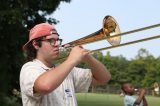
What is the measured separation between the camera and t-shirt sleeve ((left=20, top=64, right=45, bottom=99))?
119 inches

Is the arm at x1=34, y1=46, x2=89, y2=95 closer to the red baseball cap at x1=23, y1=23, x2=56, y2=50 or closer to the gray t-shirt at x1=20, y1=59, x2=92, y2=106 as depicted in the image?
the gray t-shirt at x1=20, y1=59, x2=92, y2=106

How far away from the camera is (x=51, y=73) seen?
2898mm

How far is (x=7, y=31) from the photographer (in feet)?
50.3

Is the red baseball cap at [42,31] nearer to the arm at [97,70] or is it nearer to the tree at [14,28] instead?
the arm at [97,70]

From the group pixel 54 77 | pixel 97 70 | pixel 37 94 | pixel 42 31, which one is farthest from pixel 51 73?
pixel 97 70

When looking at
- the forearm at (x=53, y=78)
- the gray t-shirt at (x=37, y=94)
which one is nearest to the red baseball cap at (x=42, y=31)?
the gray t-shirt at (x=37, y=94)

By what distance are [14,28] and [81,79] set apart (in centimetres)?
1183

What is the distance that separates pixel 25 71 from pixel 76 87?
1.63 ft

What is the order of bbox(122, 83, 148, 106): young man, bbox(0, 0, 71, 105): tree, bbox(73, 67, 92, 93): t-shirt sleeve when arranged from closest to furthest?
1. bbox(73, 67, 92, 93): t-shirt sleeve
2. bbox(122, 83, 148, 106): young man
3. bbox(0, 0, 71, 105): tree

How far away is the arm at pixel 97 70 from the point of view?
3392 mm

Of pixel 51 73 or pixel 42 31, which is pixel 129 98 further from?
pixel 51 73

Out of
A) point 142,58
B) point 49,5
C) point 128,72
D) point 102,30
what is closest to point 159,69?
point 128,72

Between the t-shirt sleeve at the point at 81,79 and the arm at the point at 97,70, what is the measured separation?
50mm

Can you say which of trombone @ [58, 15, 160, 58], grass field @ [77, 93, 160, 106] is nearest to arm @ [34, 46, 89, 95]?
trombone @ [58, 15, 160, 58]
